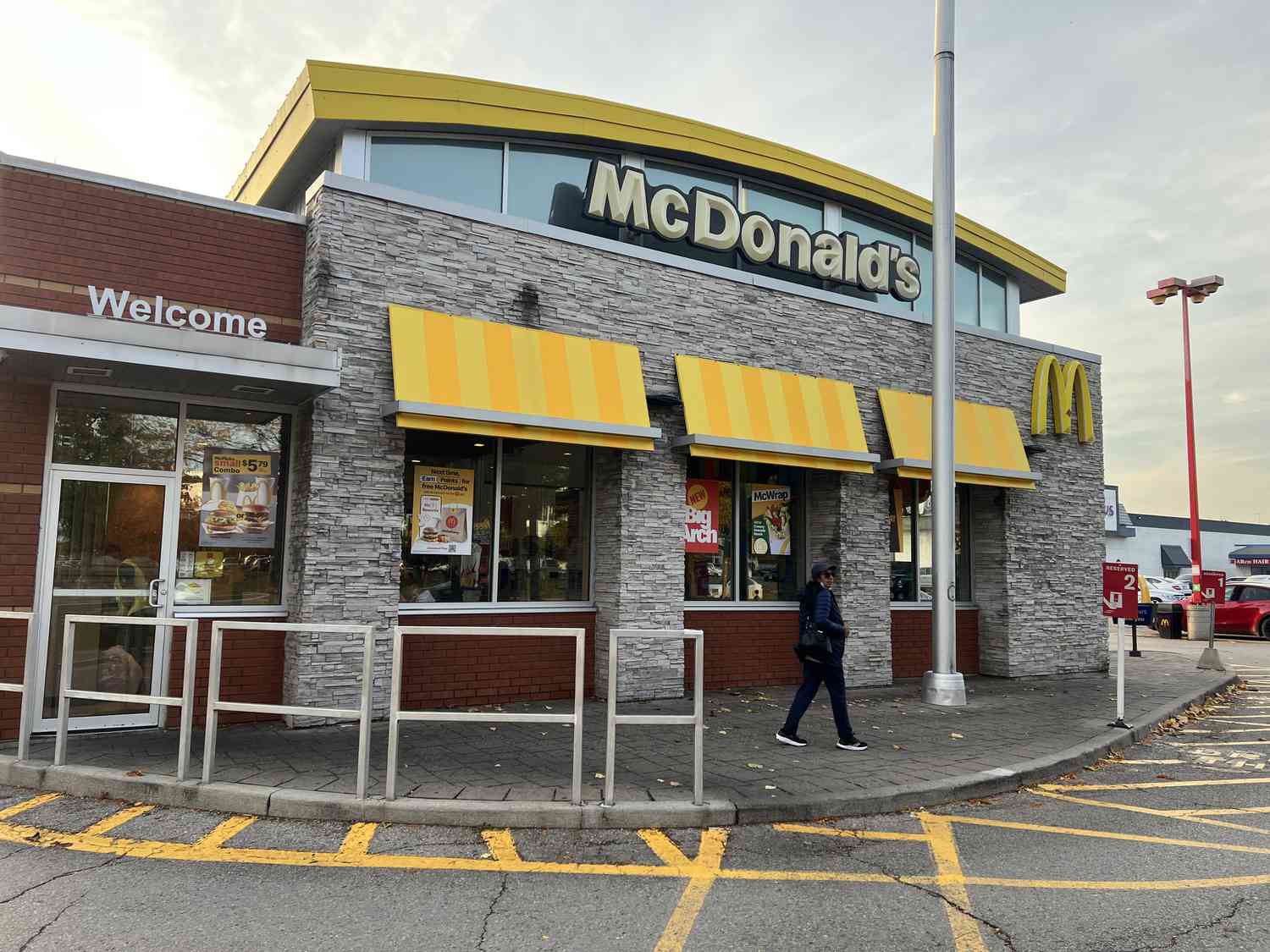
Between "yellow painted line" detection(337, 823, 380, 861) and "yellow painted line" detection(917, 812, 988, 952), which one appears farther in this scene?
"yellow painted line" detection(337, 823, 380, 861)

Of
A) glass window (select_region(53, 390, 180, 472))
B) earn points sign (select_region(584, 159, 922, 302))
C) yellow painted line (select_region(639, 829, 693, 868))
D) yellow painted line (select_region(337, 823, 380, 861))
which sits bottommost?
yellow painted line (select_region(639, 829, 693, 868))

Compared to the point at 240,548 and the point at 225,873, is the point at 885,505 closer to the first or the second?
the point at 240,548

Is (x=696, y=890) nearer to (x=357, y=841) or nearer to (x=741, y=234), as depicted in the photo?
(x=357, y=841)

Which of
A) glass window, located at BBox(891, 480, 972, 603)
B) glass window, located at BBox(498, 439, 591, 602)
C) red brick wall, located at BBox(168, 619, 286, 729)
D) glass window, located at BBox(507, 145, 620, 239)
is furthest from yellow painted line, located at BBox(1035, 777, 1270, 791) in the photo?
glass window, located at BBox(507, 145, 620, 239)

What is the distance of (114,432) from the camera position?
26.6 feet

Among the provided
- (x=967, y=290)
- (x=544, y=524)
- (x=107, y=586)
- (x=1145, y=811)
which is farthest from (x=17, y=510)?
(x=967, y=290)

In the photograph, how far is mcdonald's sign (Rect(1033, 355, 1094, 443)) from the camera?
47.4 ft

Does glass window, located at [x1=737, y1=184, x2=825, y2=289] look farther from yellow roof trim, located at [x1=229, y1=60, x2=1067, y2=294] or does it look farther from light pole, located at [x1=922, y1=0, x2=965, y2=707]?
light pole, located at [x1=922, y1=0, x2=965, y2=707]

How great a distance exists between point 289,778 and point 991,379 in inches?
472

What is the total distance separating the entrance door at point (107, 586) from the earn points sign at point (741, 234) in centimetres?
613

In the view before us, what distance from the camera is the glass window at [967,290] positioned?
15.3 meters

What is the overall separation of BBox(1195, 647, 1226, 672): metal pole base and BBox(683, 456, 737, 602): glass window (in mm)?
9725

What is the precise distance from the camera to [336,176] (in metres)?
8.77

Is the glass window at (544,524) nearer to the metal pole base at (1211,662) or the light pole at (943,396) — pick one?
the light pole at (943,396)
